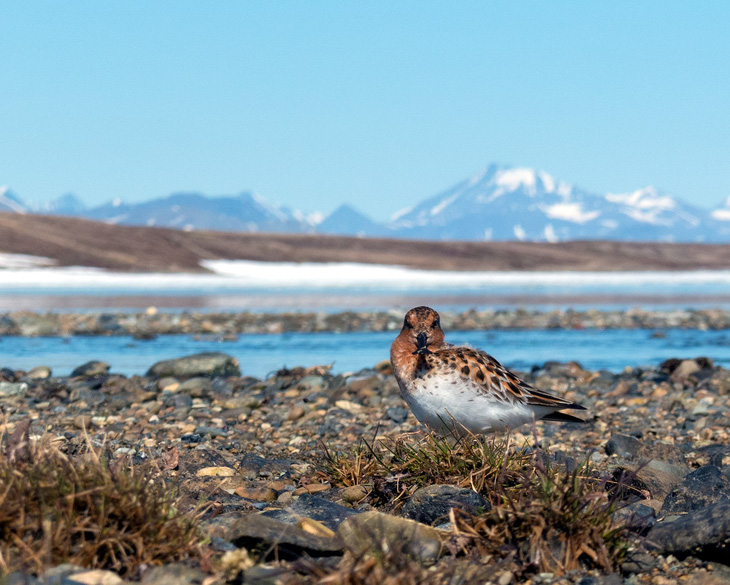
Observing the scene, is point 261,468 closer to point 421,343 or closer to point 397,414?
point 421,343

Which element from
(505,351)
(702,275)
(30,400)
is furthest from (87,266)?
(30,400)

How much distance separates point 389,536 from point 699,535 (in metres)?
1.69

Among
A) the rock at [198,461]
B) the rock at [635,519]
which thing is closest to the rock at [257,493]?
the rock at [198,461]

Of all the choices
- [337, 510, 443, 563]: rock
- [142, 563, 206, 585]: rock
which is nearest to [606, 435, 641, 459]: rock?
[337, 510, 443, 563]: rock

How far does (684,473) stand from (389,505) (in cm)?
277

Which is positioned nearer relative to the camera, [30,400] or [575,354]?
[30,400]

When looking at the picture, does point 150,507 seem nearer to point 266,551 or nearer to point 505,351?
point 266,551

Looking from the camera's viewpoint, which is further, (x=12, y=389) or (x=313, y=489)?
(x=12, y=389)

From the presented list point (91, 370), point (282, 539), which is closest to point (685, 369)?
point (91, 370)

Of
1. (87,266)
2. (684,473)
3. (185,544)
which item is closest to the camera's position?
(185,544)

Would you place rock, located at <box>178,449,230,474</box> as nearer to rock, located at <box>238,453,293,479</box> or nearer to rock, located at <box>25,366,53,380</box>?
rock, located at <box>238,453,293,479</box>

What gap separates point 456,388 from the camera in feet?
20.6

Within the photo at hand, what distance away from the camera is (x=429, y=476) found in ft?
20.2

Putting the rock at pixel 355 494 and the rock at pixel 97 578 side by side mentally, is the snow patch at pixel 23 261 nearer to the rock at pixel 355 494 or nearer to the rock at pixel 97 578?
the rock at pixel 355 494
